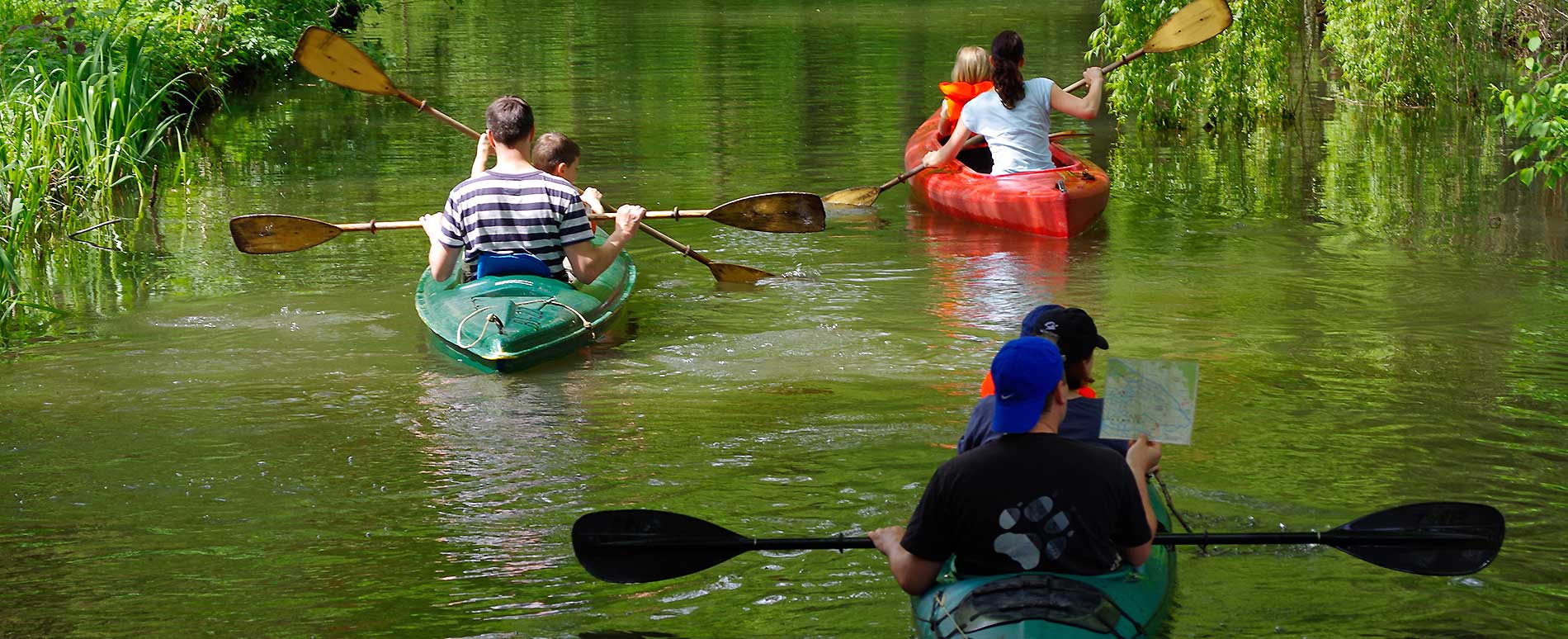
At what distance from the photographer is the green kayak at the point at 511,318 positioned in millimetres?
7141

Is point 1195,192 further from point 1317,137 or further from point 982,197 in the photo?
point 1317,137

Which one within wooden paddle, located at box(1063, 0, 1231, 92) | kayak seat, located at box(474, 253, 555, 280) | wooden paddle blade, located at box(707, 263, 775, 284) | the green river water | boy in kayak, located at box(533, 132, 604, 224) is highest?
wooden paddle, located at box(1063, 0, 1231, 92)

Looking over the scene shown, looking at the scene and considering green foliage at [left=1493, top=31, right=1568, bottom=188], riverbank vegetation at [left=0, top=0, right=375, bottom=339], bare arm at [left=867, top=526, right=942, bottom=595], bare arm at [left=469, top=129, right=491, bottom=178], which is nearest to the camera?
bare arm at [left=867, top=526, right=942, bottom=595]

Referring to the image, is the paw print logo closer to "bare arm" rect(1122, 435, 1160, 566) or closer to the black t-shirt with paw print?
the black t-shirt with paw print

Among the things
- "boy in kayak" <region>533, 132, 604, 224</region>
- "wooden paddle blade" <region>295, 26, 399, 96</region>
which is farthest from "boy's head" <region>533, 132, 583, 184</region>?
"wooden paddle blade" <region>295, 26, 399, 96</region>

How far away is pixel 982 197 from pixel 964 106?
1.96 feet

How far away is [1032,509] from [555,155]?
4.69m

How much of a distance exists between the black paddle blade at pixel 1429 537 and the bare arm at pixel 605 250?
13.4ft

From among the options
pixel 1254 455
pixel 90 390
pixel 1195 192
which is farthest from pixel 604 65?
pixel 1254 455

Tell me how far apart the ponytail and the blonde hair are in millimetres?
846

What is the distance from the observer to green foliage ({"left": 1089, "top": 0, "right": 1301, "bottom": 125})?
1419 cm

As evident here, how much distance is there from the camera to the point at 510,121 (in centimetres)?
720

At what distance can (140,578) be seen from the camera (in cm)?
490

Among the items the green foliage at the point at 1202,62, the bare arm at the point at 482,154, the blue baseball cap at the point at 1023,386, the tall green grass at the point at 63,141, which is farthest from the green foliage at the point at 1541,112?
the tall green grass at the point at 63,141
